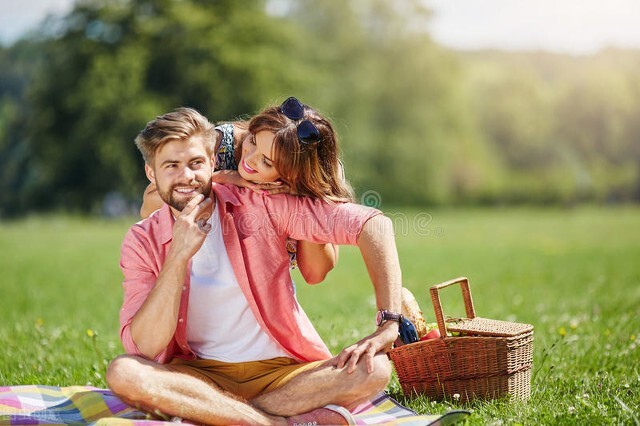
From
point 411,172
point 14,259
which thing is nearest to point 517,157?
point 411,172

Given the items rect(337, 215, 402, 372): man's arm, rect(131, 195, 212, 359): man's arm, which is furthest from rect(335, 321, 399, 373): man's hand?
rect(131, 195, 212, 359): man's arm

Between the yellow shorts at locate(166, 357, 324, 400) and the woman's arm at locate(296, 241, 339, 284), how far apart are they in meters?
0.47

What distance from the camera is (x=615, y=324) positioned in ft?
21.6

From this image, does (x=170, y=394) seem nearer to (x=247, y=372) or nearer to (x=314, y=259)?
(x=247, y=372)

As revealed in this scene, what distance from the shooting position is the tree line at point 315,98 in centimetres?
2952

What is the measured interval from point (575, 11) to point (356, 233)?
3727 cm

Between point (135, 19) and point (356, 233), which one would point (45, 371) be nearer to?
point (356, 233)

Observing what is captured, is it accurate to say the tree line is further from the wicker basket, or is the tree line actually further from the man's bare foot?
the man's bare foot

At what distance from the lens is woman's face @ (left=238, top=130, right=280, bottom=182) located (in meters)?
4.08

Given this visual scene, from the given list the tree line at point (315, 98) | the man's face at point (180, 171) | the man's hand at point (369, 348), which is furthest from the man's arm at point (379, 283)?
the tree line at point (315, 98)

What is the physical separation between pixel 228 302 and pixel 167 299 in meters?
0.44

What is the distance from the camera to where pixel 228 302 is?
4.09 m

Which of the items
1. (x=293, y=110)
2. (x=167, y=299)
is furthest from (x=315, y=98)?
(x=167, y=299)

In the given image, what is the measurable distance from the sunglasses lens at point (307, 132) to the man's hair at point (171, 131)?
0.52 meters
